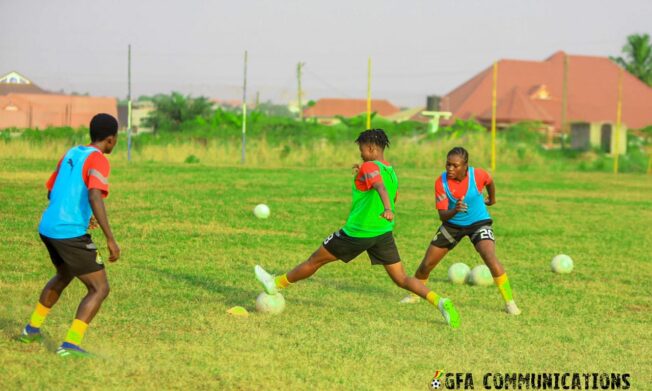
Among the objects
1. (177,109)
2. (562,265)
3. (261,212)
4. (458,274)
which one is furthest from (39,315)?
(177,109)

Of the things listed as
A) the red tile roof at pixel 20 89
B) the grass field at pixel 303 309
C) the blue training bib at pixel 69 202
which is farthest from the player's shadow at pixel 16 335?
the red tile roof at pixel 20 89

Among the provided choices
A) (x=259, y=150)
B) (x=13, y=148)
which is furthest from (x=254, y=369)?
(x=259, y=150)

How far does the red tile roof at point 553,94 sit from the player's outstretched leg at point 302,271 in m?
56.3

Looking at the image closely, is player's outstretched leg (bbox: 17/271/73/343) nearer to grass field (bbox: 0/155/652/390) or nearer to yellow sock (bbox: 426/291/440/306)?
grass field (bbox: 0/155/652/390)

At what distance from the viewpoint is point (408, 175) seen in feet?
103

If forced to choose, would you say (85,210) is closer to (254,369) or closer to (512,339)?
(254,369)

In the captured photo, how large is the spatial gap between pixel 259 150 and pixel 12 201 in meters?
18.6

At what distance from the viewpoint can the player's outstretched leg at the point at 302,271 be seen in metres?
8.71

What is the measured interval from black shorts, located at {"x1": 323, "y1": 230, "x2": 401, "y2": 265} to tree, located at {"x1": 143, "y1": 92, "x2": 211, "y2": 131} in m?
51.0

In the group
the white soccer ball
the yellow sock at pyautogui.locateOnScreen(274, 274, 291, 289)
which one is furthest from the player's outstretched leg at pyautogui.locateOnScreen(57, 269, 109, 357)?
the white soccer ball

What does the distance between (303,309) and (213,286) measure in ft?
4.85

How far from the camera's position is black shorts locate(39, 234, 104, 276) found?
671 centimetres

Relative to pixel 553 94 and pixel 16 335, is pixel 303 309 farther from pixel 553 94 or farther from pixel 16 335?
pixel 553 94

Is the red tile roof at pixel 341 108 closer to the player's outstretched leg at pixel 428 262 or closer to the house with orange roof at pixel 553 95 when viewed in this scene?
the house with orange roof at pixel 553 95
